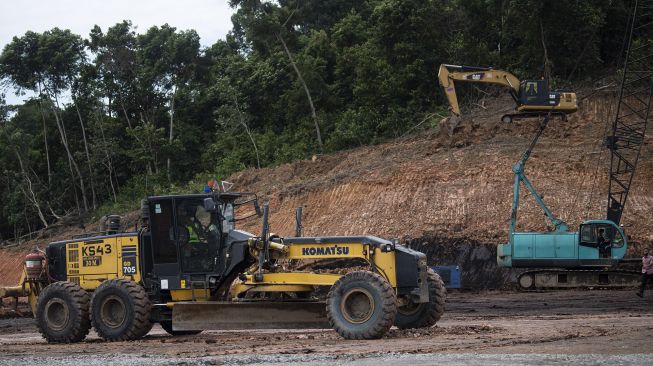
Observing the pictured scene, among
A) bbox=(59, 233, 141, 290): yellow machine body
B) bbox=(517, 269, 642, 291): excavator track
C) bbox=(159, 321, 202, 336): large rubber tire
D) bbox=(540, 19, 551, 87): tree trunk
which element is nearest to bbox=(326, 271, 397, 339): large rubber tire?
bbox=(159, 321, 202, 336): large rubber tire

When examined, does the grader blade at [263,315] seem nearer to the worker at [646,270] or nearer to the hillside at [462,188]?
the worker at [646,270]

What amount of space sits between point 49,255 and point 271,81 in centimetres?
3916

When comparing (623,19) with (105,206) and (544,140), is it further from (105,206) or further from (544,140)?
(105,206)

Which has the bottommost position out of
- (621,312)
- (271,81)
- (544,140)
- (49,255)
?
(621,312)

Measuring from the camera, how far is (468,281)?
111 ft

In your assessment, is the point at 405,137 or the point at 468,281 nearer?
the point at 468,281

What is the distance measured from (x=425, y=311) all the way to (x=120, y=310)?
19.1ft

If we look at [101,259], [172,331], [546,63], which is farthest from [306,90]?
[101,259]

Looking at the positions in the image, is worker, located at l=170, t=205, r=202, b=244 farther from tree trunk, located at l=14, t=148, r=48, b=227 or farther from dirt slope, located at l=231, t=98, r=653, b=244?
tree trunk, located at l=14, t=148, r=48, b=227

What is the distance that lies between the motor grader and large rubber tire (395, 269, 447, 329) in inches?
0.7

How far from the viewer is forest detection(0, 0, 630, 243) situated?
4884 cm

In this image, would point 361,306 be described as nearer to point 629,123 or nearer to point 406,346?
point 406,346

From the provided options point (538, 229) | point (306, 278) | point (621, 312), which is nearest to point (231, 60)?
point (538, 229)

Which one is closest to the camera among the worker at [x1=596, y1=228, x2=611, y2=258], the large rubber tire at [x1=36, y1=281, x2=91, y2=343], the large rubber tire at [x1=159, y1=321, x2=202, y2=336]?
the large rubber tire at [x1=36, y1=281, x2=91, y2=343]
